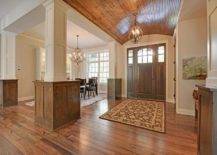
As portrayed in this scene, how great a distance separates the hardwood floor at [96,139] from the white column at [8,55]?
241cm

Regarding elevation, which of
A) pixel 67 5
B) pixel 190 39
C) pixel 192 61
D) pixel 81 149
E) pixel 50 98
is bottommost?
pixel 81 149

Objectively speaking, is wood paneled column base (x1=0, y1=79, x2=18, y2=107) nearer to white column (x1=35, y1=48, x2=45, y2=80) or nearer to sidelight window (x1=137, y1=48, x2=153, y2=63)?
→ white column (x1=35, y1=48, x2=45, y2=80)

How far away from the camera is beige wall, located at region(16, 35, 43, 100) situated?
547 centimetres

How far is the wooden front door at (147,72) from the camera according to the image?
5.90m

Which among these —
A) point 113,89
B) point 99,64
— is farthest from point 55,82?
point 99,64

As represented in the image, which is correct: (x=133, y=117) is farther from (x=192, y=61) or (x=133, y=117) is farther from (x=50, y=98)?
(x=192, y=61)

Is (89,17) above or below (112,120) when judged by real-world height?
above

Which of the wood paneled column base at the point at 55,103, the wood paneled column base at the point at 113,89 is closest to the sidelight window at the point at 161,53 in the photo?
the wood paneled column base at the point at 113,89

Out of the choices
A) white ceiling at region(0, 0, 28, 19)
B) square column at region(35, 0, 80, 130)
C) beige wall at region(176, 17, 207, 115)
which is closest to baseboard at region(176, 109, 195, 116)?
beige wall at region(176, 17, 207, 115)

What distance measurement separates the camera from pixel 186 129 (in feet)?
8.72

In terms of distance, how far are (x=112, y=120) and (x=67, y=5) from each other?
286 cm

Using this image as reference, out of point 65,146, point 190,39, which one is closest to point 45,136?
point 65,146

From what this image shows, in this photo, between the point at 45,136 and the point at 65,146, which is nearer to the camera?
Result: the point at 65,146

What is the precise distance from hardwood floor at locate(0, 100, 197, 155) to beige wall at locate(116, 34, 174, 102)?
284 cm
